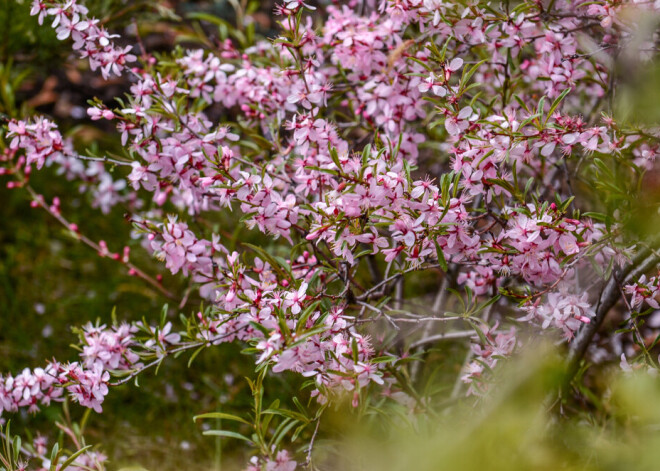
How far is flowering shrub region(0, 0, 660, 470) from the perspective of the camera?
57.1 inches

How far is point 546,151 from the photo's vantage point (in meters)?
1.47

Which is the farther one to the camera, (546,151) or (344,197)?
(546,151)

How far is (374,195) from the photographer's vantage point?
1.37m

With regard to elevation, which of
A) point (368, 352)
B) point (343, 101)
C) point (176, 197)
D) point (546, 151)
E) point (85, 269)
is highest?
point (546, 151)

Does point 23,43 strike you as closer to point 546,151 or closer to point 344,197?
point 344,197

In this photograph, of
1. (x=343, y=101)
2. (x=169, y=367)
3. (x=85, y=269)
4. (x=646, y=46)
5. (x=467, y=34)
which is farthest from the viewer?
(x=85, y=269)

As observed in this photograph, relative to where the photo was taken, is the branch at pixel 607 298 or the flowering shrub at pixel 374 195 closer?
the flowering shrub at pixel 374 195

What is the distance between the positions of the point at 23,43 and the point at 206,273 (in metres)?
2.22

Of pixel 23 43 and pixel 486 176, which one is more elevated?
pixel 486 176

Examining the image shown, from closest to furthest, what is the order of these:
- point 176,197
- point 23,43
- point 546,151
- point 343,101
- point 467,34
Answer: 1. point 546,151
2. point 467,34
3. point 343,101
4. point 176,197
5. point 23,43

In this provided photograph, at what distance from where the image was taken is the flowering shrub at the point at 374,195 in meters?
1.45

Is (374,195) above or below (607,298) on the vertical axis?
above

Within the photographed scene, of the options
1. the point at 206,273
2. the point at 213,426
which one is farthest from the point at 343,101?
the point at 213,426

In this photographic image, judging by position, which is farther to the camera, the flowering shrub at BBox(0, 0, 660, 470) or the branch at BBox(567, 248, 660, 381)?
the branch at BBox(567, 248, 660, 381)
